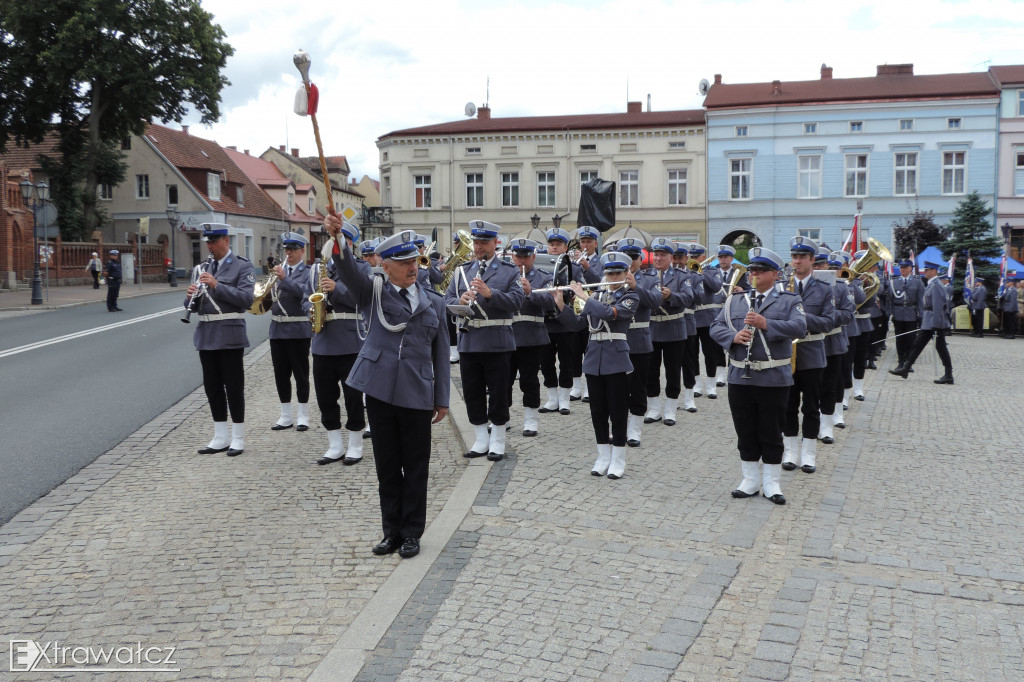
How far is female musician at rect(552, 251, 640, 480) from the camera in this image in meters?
7.98

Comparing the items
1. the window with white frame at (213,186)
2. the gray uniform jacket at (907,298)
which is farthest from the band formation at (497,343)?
the window with white frame at (213,186)

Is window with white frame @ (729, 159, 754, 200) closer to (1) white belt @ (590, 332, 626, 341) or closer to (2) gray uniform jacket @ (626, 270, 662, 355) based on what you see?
(2) gray uniform jacket @ (626, 270, 662, 355)

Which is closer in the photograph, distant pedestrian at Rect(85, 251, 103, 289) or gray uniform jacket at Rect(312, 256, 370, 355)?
gray uniform jacket at Rect(312, 256, 370, 355)

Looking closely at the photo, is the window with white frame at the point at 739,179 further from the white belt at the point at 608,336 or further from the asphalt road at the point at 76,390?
the white belt at the point at 608,336

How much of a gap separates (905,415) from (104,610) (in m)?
10.2

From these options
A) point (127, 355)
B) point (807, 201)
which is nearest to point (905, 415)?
point (127, 355)

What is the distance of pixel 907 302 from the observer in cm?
1653

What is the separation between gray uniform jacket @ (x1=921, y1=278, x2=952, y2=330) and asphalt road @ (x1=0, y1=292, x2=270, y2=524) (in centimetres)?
1216

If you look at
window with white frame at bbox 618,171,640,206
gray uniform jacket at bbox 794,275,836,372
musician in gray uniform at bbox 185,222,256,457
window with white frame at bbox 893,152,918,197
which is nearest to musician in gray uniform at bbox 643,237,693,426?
gray uniform jacket at bbox 794,275,836,372

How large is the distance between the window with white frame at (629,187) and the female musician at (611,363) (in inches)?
1752

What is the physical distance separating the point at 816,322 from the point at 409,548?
4.45m

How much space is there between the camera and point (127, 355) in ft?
55.0

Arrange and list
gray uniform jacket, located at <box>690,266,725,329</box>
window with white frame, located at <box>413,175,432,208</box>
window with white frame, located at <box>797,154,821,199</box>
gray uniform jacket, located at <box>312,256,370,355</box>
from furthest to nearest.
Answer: window with white frame, located at <box>413,175,432,208</box>, window with white frame, located at <box>797,154,821,199</box>, gray uniform jacket, located at <box>690,266,725,329</box>, gray uniform jacket, located at <box>312,256,370,355</box>

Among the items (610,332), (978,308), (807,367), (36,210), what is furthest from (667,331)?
(36,210)
